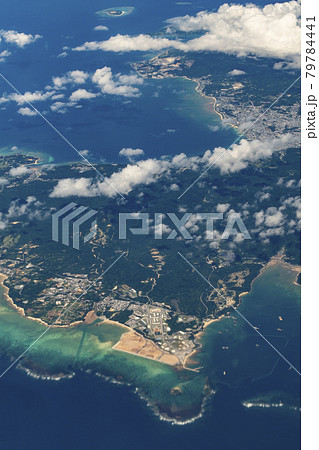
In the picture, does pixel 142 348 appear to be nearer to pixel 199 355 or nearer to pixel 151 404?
pixel 199 355

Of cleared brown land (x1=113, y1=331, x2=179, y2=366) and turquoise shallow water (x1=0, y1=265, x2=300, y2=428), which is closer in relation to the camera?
turquoise shallow water (x1=0, y1=265, x2=300, y2=428)

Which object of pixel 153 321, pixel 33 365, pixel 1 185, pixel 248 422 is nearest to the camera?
pixel 248 422

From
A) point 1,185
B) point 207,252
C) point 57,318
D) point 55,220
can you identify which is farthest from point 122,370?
point 1,185

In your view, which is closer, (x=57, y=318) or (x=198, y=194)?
(x=57, y=318)

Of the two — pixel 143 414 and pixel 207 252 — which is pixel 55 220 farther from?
pixel 143 414

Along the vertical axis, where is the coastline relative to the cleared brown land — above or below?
below

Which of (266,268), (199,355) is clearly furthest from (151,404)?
(266,268)

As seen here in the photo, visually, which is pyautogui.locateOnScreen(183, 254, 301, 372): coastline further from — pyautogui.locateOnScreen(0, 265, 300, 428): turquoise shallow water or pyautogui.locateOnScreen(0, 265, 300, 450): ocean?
pyautogui.locateOnScreen(0, 265, 300, 450): ocean

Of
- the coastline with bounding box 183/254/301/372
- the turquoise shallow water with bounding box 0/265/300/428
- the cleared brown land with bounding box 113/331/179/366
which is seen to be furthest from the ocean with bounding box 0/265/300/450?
the cleared brown land with bounding box 113/331/179/366

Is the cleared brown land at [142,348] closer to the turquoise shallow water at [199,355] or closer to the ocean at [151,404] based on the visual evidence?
the turquoise shallow water at [199,355]

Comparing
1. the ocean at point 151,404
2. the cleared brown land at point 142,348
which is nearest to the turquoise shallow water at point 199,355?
the ocean at point 151,404

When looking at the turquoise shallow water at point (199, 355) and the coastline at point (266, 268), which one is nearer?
the turquoise shallow water at point (199, 355)
